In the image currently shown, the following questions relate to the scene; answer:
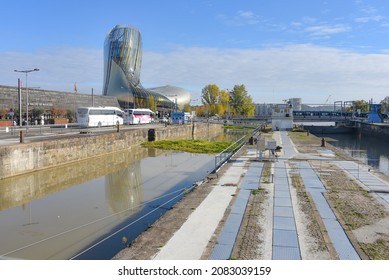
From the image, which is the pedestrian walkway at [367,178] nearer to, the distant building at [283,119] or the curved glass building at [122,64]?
the distant building at [283,119]

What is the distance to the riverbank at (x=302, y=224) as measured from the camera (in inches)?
292

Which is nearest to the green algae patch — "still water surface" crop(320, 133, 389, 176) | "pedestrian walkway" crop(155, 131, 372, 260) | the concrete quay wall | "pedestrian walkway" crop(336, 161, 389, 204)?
the concrete quay wall

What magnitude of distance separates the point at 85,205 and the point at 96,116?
28.8 metres

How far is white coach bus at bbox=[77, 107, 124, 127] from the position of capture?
133ft

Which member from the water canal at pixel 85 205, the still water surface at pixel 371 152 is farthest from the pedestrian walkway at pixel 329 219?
the still water surface at pixel 371 152

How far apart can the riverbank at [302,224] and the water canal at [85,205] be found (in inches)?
55.5

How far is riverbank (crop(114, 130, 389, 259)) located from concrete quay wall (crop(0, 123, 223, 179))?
10.8 metres

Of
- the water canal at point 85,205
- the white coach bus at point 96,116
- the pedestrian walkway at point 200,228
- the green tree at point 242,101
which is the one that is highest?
the green tree at point 242,101

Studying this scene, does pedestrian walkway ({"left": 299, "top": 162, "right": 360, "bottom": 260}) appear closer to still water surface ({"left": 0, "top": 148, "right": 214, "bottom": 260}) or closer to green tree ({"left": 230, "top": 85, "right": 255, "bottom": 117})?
still water surface ({"left": 0, "top": 148, "right": 214, "bottom": 260})

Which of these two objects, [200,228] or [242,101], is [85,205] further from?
[242,101]

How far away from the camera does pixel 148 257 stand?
7090 millimetres

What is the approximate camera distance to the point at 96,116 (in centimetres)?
4184

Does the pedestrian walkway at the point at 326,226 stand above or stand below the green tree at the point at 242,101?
below
